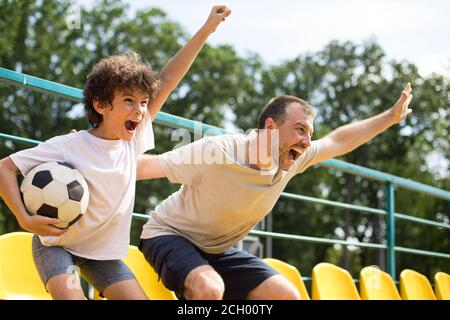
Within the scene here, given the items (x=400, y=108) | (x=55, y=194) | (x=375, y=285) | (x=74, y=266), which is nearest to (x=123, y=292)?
(x=74, y=266)

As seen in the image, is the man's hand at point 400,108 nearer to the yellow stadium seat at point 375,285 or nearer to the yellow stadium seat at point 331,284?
the yellow stadium seat at point 331,284

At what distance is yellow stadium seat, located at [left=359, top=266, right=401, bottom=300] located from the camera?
13.2 feet

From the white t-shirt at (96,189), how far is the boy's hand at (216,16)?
26.8 inches

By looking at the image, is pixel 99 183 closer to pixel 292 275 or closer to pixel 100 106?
pixel 100 106

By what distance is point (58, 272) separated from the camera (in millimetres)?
2168

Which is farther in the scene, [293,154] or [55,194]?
[293,154]

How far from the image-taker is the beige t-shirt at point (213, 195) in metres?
2.69

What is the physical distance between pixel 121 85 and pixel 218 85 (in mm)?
20527

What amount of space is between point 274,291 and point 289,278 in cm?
89

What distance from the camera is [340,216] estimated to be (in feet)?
83.5

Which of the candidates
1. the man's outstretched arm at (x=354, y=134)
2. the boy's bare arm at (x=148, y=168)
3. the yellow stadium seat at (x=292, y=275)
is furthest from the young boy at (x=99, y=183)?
the yellow stadium seat at (x=292, y=275)

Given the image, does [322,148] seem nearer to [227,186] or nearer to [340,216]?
[227,186]
